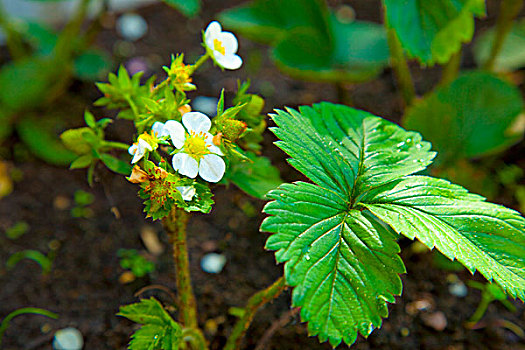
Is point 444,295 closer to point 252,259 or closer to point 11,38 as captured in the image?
point 252,259

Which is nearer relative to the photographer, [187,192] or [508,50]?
[187,192]

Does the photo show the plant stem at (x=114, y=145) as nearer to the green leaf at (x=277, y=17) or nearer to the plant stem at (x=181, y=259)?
the plant stem at (x=181, y=259)

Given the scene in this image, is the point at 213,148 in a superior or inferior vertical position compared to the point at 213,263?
superior

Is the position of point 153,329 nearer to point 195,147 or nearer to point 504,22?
point 195,147

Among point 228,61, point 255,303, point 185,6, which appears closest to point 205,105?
point 185,6

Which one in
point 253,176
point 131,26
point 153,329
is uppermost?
point 253,176
